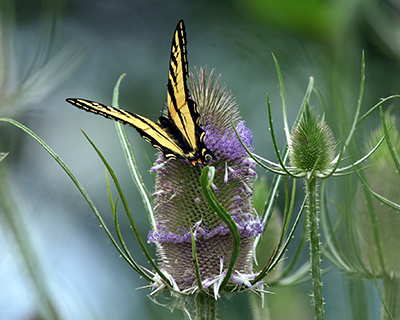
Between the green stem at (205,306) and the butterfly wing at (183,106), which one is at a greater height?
the butterfly wing at (183,106)

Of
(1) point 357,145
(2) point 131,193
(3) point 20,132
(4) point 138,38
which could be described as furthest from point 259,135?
(1) point 357,145

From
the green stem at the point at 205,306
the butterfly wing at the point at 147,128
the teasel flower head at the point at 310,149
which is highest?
the butterfly wing at the point at 147,128

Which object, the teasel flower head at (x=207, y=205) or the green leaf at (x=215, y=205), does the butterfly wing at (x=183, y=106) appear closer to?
the teasel flower head at (x=207, y=205)

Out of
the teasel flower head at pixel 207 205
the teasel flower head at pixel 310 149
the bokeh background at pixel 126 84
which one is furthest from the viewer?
the teasel flower head at pixel 207 205

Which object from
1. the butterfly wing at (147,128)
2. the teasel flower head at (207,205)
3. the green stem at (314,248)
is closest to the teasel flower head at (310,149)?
the green stem at (314,248)

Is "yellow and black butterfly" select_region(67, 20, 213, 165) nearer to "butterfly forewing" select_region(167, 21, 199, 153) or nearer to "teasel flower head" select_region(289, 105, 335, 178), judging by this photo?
"butterfly forewing" select_region(167, 21, 199, 153)

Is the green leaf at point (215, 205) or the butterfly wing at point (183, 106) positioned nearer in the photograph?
the green leaf at point (215, 205)

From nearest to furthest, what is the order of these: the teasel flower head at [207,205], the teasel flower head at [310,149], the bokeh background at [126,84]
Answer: the bokeh background at [126,84] → the teasel flower head at [310,149] → the teasel flower head at [207,205]

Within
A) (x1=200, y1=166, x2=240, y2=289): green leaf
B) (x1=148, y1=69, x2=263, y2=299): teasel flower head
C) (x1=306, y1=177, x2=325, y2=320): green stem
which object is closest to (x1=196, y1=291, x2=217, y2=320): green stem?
(x1=148, y1=69, x2=263, y2=299): teasel flower head
